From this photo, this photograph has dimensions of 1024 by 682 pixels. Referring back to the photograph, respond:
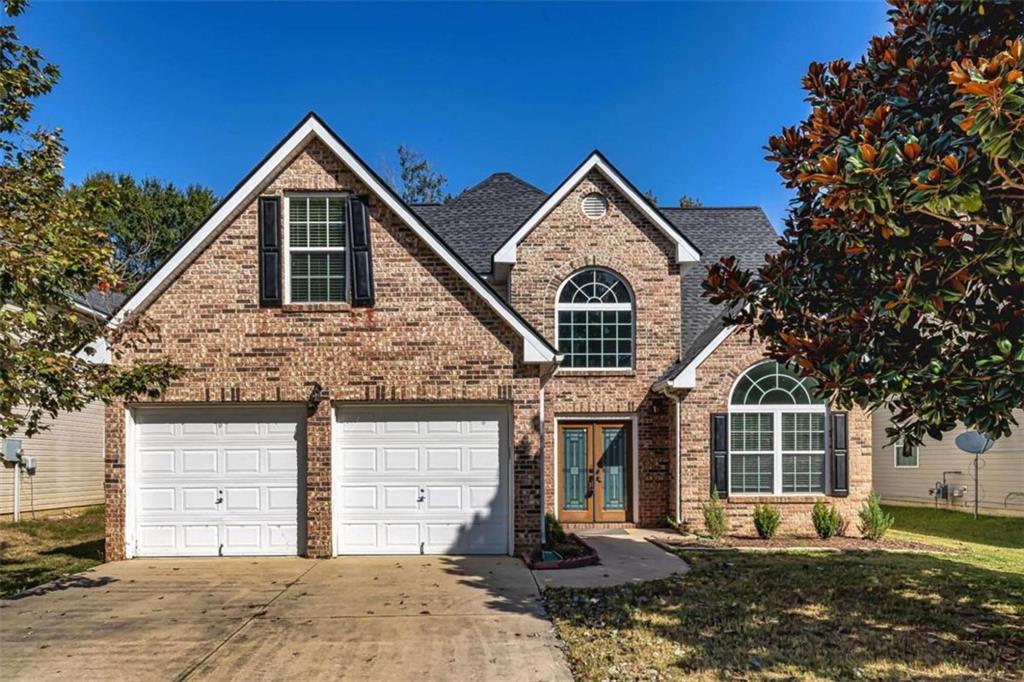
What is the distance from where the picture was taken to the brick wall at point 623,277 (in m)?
14.6

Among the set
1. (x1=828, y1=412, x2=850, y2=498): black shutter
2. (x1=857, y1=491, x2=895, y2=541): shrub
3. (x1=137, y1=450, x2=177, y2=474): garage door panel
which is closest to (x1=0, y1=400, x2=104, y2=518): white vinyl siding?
(x1=137, y1=450, x2=177, y2=474): garage door panel

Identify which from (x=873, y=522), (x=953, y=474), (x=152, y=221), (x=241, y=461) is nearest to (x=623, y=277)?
(x=873, y=522)

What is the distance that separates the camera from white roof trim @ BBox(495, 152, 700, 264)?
14.7 m

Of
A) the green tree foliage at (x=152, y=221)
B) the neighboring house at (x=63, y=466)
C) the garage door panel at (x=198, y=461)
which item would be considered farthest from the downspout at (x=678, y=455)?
the green tree foliage at (x=152, y=221)

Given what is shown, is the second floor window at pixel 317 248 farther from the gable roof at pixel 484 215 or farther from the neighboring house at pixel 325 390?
the gable roof at pixel 484 215

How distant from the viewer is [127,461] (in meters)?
10.7

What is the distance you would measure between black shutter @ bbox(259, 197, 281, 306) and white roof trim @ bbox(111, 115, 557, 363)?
48 cm

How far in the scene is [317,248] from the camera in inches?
430

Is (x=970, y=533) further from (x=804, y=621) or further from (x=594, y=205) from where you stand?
(x=594, y=205)

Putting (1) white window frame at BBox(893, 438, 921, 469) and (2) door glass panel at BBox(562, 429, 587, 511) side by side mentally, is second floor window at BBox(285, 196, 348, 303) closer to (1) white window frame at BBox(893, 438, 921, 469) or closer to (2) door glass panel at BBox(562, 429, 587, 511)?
(2) door glass panel at BBox(562, 429, 587, 511)

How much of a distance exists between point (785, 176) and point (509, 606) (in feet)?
18.6

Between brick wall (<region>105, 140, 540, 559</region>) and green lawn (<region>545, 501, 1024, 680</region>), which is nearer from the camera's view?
green lawn (<region>545, 501, 1024, 680</region>)

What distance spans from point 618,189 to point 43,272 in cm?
1083

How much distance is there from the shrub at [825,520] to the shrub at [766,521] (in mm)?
777
